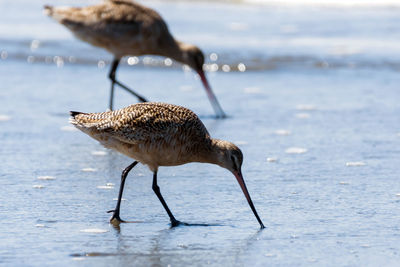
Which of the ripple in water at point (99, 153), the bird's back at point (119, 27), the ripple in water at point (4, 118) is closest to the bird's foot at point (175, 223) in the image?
the ripple in water at point (99, 153)

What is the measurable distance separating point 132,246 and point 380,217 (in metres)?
1.49

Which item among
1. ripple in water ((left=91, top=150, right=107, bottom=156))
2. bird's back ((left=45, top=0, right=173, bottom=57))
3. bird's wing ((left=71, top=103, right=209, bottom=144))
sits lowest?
ripple in water ((left=91, top=150, right=107, bottom=156))

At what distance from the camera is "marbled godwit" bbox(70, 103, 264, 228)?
511 cm


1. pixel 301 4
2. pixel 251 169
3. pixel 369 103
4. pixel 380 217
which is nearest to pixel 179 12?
pixel 301 4

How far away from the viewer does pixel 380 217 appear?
507 centimetres

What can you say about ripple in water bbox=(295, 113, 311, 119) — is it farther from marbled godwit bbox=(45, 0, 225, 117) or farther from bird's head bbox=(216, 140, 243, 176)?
bird's head bbox=(216, 140, 243, 176)

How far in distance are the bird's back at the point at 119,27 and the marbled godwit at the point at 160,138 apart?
3932mm

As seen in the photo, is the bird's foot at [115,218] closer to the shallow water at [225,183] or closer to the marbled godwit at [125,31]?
the shallow water at [225,183]

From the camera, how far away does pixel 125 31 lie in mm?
9086

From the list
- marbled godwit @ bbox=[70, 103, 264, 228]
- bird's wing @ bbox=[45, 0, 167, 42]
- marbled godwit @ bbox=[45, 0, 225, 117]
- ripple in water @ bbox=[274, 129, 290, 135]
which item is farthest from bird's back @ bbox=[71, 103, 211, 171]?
bird's wing @ bbox=[45, 0, 167, 42]

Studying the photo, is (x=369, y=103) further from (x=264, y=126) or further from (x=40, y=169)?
(x=40, y=169)

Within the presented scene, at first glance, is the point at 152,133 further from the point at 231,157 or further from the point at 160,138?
the point at 231,157

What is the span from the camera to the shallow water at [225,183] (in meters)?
4.48

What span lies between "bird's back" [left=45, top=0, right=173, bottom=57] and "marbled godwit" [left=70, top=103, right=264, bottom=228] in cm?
393
